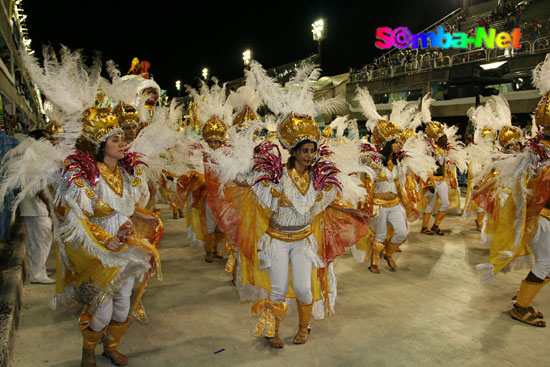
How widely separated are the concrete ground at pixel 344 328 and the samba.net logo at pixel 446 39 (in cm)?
1665

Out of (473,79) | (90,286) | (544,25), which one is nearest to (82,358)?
(90,286)

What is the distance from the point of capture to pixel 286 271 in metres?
3.38

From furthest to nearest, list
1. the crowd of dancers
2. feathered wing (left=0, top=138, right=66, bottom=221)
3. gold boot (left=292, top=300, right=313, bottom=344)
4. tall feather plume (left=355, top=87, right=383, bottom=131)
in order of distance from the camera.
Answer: tall feather plume (left=355, top=87, right=383, bottom=131) < gold boot (left=292, top=300, right=313, bottom=344) < the crowd of dancers < feathered wing (left=0, top=138, right=66, bottom=221)

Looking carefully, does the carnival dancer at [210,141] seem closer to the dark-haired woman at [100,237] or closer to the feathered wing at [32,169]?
the dark-haired woman at [100,237]

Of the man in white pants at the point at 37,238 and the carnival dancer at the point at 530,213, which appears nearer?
the carnival dancer at the point at 530,213

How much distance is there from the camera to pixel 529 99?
17.4 m

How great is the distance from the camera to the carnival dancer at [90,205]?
2775 mm

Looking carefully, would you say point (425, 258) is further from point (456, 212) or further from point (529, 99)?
point (529, 99)

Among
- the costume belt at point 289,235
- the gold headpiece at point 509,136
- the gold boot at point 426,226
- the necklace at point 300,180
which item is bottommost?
the gold boot at point 426,226

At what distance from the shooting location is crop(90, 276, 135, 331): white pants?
2836 mm

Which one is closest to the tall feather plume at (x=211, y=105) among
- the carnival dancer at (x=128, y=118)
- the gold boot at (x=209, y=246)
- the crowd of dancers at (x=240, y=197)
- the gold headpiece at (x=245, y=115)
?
the gold headpiece at (x=245, y=115)

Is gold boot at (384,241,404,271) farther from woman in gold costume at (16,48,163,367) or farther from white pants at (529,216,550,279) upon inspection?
woman in gold costume at (16,48,163,367)

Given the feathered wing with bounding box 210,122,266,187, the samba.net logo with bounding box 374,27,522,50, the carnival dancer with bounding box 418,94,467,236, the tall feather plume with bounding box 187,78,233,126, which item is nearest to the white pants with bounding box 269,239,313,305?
the feathered wing with bounding box 210,122,266,187

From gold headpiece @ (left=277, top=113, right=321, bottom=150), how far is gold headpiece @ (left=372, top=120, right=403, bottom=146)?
7.97ft
